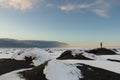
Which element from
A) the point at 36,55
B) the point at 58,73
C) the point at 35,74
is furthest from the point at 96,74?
the point at 36,55

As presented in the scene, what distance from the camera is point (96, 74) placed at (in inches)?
500

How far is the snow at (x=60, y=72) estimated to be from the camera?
11.4 metres

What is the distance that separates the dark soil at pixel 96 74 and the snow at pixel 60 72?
375mm

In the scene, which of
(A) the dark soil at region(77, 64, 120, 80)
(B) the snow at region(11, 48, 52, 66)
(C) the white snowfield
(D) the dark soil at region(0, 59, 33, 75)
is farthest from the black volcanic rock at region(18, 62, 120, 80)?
(B) the snow at region(11, 48, 52, 66)

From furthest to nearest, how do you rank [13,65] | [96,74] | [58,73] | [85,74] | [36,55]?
[36,55] < [13,65] < [96,74] < [85,74] < [58,73]

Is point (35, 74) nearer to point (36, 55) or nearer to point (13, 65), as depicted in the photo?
point (13, 65)

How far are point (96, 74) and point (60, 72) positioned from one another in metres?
2.09

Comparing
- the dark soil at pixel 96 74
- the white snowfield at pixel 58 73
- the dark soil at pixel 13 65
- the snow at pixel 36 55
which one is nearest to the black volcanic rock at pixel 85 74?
the dark soil at pixel 96 74

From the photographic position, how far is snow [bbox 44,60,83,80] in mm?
11409

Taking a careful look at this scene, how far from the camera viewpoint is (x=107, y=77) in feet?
→ 41.2

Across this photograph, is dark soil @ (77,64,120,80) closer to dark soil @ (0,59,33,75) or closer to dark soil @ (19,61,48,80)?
dark soil @ (19,61,48,80)

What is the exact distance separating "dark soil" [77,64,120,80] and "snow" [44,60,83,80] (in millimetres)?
375

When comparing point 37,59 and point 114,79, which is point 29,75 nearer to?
point 114,79

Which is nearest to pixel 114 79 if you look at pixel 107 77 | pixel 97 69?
pixel 107 77
